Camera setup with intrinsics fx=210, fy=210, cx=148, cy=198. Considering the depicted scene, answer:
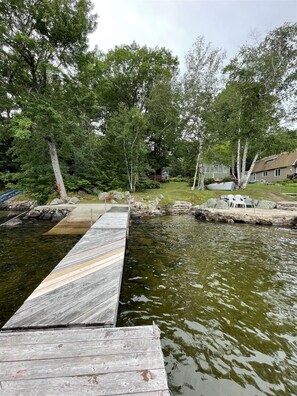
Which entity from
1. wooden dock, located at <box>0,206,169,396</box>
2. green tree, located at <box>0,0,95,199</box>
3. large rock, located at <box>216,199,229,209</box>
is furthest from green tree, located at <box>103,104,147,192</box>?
wooden dock, located at <box>0,206,169,396</box>

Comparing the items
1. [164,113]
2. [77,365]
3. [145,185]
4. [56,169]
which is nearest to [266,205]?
[145,185]

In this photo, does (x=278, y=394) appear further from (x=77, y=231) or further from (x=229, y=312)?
(x=77, y=231)

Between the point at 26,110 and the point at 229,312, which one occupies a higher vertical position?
the point at 26,110

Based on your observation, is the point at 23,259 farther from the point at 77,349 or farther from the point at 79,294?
the point at 77,349

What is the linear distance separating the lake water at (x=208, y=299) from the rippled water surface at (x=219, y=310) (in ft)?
0.05

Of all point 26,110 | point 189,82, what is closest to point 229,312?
point 26,110

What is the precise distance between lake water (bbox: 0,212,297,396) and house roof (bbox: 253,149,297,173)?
27.5 metres

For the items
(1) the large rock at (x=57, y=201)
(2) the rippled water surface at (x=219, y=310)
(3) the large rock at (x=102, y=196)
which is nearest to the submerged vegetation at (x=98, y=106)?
(1) the large rock at (x=57, y=201)

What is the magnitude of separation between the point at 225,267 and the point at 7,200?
61.6 ft

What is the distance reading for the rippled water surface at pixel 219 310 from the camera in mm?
2643

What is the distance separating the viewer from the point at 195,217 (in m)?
13.5

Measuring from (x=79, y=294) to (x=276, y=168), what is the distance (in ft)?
126

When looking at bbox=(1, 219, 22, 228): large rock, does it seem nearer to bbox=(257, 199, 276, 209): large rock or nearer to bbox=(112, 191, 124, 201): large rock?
bbox=(112, 191, 124, 201): large rock

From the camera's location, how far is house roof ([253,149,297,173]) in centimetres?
3081
